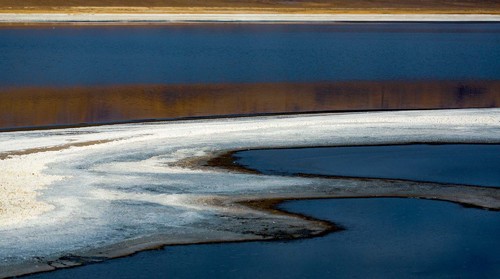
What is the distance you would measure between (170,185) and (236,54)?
74.4 feet

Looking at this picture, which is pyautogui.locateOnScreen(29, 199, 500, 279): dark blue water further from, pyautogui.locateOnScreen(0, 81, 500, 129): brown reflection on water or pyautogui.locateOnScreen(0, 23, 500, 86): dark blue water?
pyautogui.locateOnScreen(0, 23, 500, 86): dark blue water

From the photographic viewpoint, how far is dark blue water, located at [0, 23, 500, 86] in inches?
1043

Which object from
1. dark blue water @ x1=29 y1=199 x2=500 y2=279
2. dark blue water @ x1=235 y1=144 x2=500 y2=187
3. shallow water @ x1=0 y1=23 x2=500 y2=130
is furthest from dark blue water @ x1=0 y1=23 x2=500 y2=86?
dark blue water @ x1=29 y1=199 x2=500 y2=279

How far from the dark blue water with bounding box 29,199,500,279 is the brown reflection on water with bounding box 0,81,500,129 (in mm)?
8403

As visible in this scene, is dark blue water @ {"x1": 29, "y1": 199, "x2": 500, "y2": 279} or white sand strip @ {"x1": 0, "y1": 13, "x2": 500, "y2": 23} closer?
dark blue water @ {"x1": 29, "y1": 199, "x2": 500, "y2": 279}

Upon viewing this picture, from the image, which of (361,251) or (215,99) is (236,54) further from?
(361,251)

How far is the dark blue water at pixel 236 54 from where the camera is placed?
86.9 feet

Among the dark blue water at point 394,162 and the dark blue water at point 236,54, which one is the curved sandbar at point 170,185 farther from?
the dark blue water at point 236,54

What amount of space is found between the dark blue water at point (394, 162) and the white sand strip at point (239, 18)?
1534 inches

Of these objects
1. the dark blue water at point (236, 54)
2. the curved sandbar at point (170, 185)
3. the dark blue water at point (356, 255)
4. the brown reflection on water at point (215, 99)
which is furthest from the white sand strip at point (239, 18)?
the dark blue water at point (356, 255)

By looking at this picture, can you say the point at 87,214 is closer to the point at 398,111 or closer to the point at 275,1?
the point at 398,111

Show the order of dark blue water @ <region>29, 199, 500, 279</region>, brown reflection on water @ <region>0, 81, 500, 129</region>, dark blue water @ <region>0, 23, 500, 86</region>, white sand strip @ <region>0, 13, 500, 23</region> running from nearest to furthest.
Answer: dark blue water @ <region>29, 199, 500, 279</region> → brown reflection on water @ <region>0, 81, 500, 129</region> → dark blue water @ <region>0, 23, 500, 86</region> → white sand strip @ <region>0, 13, 500, 23</region>

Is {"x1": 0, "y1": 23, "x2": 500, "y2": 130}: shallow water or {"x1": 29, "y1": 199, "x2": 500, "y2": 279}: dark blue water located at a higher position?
{"x1": 0, "y1": 23, "x2": 500, "y2": 130}: shallow water

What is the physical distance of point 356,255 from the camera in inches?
356
